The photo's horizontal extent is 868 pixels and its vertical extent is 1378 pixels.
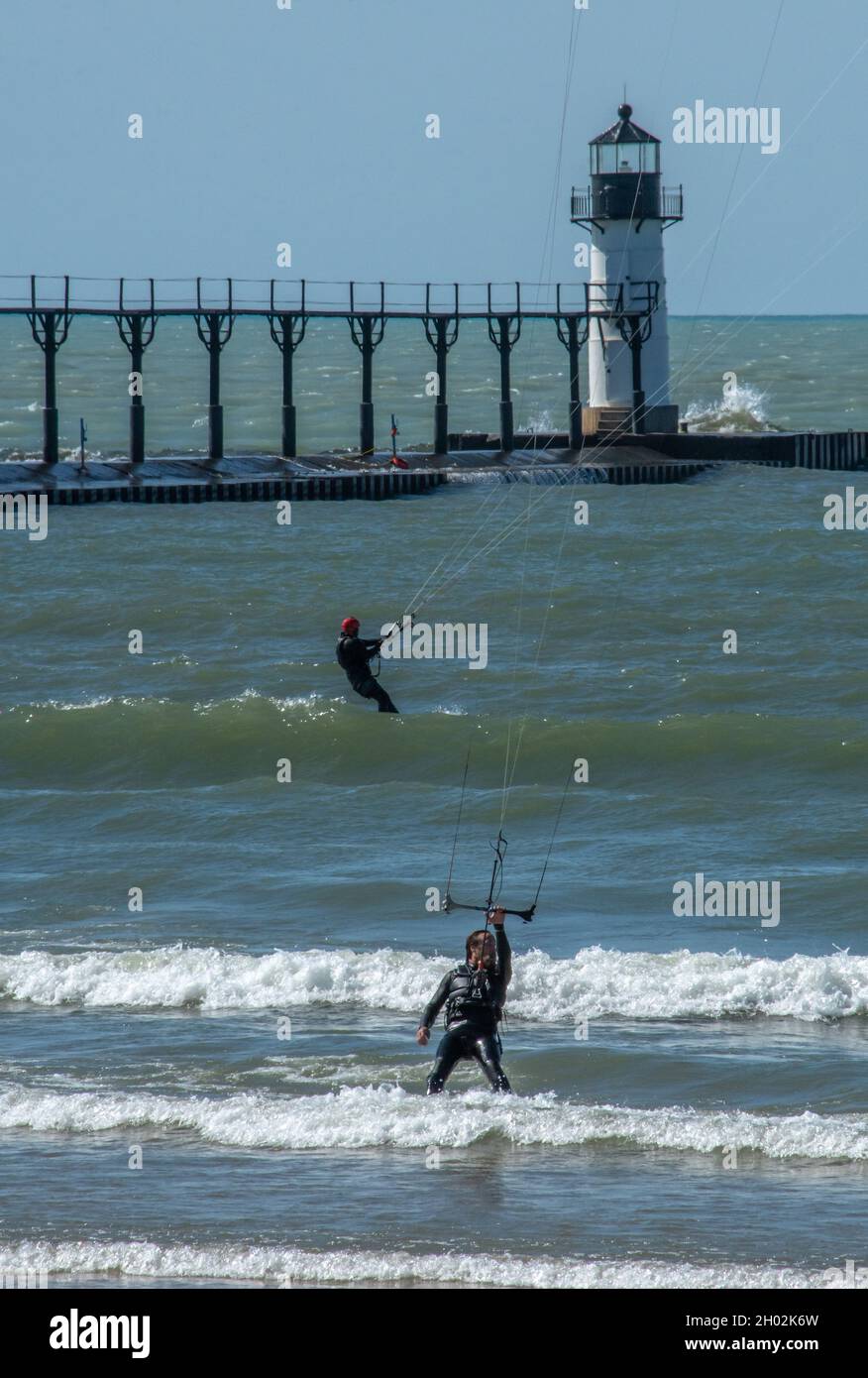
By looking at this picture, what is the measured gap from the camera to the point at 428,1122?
1109 cm

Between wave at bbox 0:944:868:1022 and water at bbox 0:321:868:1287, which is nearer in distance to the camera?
water at bbox 0:321:868:1287

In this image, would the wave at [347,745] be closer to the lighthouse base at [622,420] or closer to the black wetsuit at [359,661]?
the black wetsuit at [359,661]

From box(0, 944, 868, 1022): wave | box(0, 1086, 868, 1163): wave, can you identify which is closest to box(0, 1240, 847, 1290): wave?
box(0, 1086, 868, 1163): wave

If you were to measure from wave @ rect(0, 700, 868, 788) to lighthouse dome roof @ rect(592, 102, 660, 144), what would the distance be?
104 feet

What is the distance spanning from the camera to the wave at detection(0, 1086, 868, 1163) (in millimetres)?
10859

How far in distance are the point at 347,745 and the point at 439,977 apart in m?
10.3

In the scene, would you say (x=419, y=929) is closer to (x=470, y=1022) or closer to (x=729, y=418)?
(x=470, y=1022)

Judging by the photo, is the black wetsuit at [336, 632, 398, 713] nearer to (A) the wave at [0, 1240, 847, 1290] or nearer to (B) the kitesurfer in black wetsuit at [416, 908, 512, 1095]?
(B) the kitesurfer in black wetsuit at [416, 908, 512, 1095]

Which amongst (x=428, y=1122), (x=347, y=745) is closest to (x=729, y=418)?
(x=347, y=745)

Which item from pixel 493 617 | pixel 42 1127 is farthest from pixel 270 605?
pixel 42 1127

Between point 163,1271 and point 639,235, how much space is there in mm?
47114
